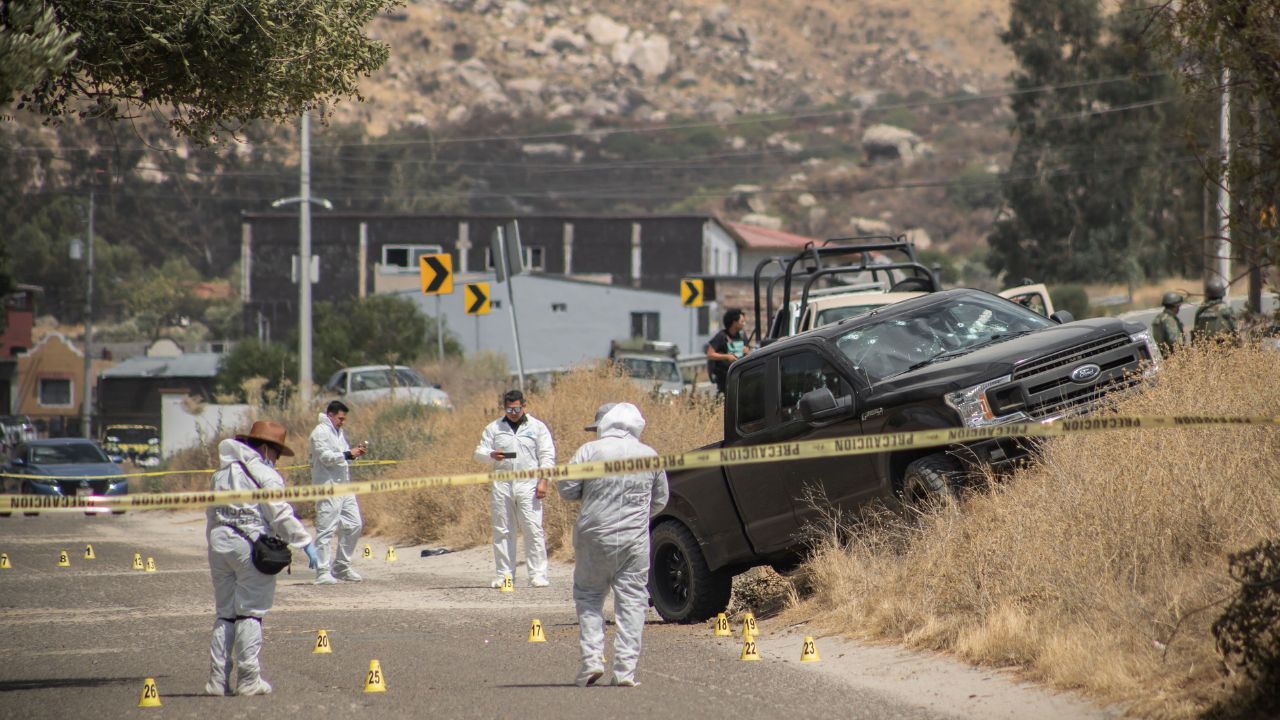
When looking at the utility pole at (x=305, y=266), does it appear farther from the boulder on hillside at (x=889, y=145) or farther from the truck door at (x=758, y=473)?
the boulder on hillside at (x=889, y=145)

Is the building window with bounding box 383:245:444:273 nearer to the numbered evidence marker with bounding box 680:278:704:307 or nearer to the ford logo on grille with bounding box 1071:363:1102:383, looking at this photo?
the numbered evidence marker with bounding box 680:278:704:307

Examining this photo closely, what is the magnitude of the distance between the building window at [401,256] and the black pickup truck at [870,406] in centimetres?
5665

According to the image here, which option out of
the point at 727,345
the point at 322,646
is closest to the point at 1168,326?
the point at 727,345

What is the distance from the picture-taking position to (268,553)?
8406 mm

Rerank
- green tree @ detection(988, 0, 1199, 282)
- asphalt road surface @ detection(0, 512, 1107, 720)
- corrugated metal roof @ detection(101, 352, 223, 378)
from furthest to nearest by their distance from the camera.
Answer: green tree @ detection(988, 0, 1199, 282), corrugated metal roof @ detection(101, 352, 223, 378), asphalt road surface @ detection(0, 512, 1107, 720)

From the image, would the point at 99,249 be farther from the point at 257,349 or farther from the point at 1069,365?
the point at 1069,365

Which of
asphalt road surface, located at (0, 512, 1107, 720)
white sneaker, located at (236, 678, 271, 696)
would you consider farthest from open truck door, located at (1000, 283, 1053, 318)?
white sneaker, located at (236, 678, 271, 696)

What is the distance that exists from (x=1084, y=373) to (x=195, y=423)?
930 inches

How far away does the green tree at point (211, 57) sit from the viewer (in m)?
9.66

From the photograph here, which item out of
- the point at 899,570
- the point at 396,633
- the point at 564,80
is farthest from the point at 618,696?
the point at 564,80

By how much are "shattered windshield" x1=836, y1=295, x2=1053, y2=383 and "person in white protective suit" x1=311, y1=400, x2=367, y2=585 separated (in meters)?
6.26

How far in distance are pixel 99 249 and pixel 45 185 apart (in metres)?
5.82

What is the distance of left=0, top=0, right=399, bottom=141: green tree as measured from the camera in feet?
31.7

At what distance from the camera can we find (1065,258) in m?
60.9
